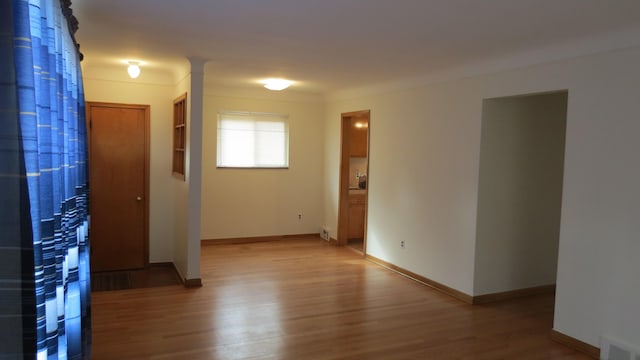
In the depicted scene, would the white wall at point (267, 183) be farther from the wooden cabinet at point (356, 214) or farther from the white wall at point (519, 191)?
the white wall at point (519, 191)

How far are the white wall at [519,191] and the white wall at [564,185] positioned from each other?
0.15 metres

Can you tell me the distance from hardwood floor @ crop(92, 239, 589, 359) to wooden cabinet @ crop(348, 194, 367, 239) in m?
1.85

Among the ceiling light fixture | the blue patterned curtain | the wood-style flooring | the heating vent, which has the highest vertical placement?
the ceiling light fixture

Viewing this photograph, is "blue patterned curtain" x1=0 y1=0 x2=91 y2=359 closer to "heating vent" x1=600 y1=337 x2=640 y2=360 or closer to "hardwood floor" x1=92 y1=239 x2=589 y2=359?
"hardwood floor" x1=92 y1=239 x2=589 y2=359

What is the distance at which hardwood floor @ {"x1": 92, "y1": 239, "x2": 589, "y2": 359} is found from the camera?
12.1ft

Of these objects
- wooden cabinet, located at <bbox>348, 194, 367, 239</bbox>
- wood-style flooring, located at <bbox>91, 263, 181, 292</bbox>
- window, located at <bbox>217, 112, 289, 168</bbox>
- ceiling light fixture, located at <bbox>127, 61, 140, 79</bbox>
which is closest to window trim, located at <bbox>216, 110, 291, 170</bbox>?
window, located at <bbox>217, 112, 289, 168</bbox>

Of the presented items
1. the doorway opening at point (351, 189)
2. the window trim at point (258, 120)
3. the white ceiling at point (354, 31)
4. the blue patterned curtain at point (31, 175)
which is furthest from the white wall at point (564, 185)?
the blue patterned curtain at point (31, 175)

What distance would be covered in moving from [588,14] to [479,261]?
2670 mm

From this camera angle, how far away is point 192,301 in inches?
187

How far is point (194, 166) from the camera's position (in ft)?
17.0

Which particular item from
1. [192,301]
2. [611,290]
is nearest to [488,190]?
[611,290]

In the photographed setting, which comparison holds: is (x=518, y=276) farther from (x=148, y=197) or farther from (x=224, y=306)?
(x=148, y=197)

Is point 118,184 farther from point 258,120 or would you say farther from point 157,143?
point 258,120

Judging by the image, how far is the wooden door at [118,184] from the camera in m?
5.89
